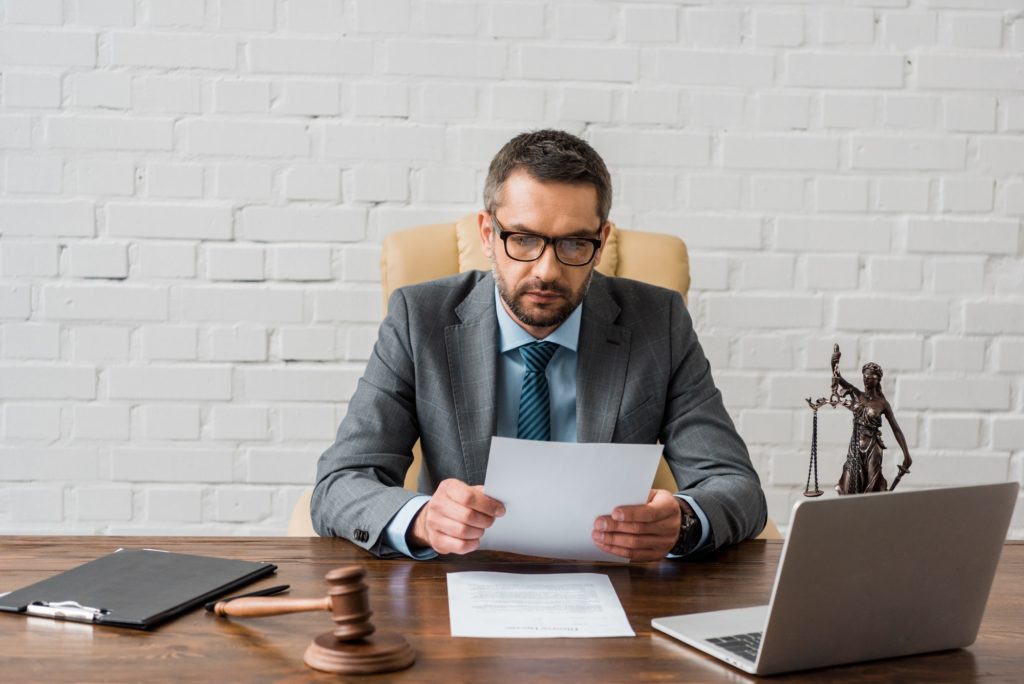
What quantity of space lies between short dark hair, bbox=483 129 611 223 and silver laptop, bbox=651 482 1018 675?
885 millimetres

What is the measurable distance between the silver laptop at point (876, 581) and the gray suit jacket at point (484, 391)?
61 centimetres

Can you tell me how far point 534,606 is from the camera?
46.7 inches

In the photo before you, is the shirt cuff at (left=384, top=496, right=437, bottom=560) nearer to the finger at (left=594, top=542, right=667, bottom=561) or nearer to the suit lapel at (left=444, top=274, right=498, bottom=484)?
the finger at (left=594, top=542, right=667, bottom=561)

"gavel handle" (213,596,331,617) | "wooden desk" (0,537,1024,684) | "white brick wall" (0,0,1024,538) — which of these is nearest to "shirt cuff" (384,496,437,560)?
"wooden desk" (0,537,1024,684)

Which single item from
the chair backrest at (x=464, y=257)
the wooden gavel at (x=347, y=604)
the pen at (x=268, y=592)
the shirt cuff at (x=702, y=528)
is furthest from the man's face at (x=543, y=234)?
the wooden gavel at (x=347, y=604)

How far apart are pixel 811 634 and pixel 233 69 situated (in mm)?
1989

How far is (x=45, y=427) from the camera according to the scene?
252cm

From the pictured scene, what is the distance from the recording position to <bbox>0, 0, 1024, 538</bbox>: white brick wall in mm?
2480

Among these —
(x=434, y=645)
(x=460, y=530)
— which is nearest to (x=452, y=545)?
(x=460, y=530)

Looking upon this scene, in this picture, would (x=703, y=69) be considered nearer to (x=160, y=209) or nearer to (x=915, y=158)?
(x=915, y=158)

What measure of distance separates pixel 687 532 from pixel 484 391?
1.63 ft

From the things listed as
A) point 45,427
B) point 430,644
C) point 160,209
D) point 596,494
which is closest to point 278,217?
point 160,209

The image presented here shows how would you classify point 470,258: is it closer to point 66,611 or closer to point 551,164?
point 551,164

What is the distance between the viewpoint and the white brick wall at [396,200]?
8.14ft
